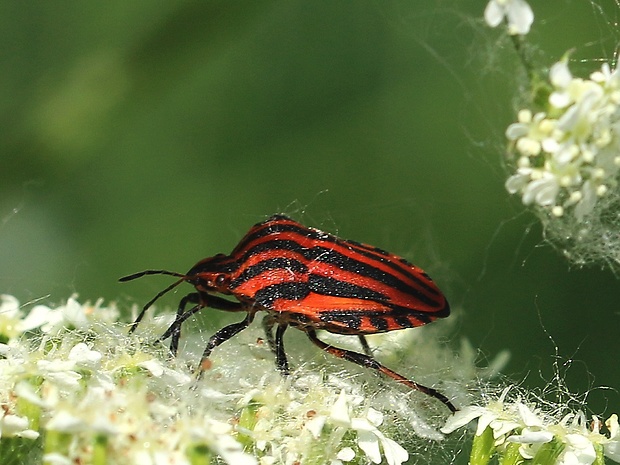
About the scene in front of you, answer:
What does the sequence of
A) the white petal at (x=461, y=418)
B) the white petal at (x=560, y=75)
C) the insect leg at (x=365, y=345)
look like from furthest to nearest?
the insect leg at (x=365, y=345)
the white petal at (x=461, y=418)
the white petal at (x=560, y=75)

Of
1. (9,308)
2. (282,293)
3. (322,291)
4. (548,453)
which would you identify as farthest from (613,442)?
(9,308)

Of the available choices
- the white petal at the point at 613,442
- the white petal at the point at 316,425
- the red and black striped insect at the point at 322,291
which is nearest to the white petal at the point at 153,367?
the red and black striped insect at the point at 322,291

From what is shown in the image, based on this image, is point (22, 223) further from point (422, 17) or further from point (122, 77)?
point (422, 17)

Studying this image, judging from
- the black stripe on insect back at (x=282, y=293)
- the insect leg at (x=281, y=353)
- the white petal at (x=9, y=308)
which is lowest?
the insect leg at (x=281, y=353)

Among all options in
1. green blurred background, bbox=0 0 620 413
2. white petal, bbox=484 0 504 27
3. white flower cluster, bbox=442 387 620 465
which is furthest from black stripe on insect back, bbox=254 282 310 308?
green blurred background, bbox=0 0 620 413

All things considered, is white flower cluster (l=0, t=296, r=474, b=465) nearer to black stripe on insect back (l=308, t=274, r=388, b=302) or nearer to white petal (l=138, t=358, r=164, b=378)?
white petal (l=138, t=358, r=164, b=378)

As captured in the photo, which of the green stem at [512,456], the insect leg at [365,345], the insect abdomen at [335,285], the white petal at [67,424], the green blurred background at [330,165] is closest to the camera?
the white petal at [67,424]

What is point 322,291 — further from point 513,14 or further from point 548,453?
point 513,14

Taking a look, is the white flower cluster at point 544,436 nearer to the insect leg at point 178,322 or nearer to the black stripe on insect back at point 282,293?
the black stripe on insect back at point 282,293
